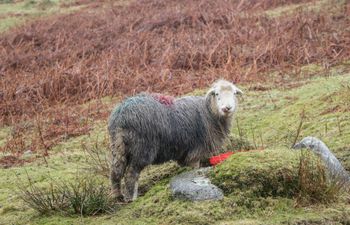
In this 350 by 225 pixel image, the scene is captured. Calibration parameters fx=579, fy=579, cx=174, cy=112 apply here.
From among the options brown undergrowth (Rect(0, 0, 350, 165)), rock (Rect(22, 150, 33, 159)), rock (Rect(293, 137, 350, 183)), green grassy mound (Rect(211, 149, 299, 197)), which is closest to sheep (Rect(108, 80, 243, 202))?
green grassy mound (Rect(211, 149, 299, 197))

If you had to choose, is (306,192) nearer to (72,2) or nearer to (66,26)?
(66,26)

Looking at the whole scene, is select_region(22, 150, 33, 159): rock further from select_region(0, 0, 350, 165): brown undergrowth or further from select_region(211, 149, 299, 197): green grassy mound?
select_region(211, 149, 299, 197): green grassy mound

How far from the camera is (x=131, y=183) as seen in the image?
22.8 ft

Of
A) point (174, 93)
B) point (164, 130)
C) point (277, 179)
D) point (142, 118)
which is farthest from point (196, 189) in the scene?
point (174, 93)

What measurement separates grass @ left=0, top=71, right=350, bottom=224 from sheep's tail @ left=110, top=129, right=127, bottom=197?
0.38m

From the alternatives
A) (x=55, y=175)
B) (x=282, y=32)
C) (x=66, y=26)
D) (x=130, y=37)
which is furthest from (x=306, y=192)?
(x=66, y=26)

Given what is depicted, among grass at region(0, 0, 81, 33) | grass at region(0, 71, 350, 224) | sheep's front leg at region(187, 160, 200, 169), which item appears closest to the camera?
grass at region(0, 71, 350, 224)

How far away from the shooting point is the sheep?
694 centimetres

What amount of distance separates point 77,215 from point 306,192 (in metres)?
2.57

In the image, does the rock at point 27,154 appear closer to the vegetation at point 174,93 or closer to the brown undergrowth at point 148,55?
the vegetation at point 174,93

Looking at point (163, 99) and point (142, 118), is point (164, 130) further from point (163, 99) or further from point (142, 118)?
point (163, 99)

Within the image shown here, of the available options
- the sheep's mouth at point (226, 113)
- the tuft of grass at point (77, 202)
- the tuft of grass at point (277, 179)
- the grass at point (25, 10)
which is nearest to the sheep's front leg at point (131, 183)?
the tuft of grass at point (77, 202)

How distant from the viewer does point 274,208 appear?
614cm

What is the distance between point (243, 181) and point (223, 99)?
1452 millimetres
